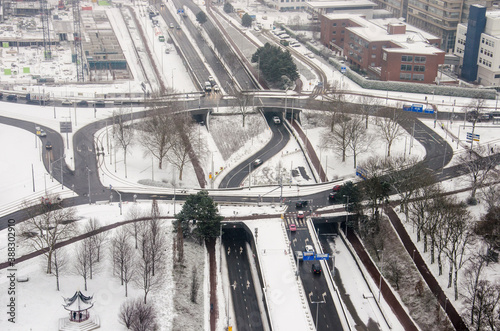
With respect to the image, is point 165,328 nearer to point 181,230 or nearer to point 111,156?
point 181,230

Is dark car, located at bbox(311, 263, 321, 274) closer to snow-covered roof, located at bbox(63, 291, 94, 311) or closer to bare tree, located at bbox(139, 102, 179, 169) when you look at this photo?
snow-covered roof, located at bbox(63, 291, 94, 311)

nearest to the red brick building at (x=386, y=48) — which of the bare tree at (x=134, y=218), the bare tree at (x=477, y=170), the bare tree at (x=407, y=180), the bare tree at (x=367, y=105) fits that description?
the bare tree at (x=367, y=105)

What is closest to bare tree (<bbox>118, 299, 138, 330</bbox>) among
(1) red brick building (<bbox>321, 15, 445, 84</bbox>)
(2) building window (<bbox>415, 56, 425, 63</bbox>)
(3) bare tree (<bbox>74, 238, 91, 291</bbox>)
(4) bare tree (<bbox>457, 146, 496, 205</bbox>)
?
(3) bare tree (<bbox>74, 238, 91, 291</bbox>)

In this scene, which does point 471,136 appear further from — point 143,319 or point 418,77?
point 143,319

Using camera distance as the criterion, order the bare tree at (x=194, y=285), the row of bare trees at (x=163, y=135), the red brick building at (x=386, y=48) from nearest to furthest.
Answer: the bare tree at (x=194, y=285), the row of bare trees at (x=163, y=135), the red brick building at (x=386, y=48)

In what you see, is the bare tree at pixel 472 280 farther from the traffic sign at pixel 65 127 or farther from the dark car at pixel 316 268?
the traffic sign at pixel 65 127

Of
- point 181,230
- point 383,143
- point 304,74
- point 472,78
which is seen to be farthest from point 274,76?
point 181,230
